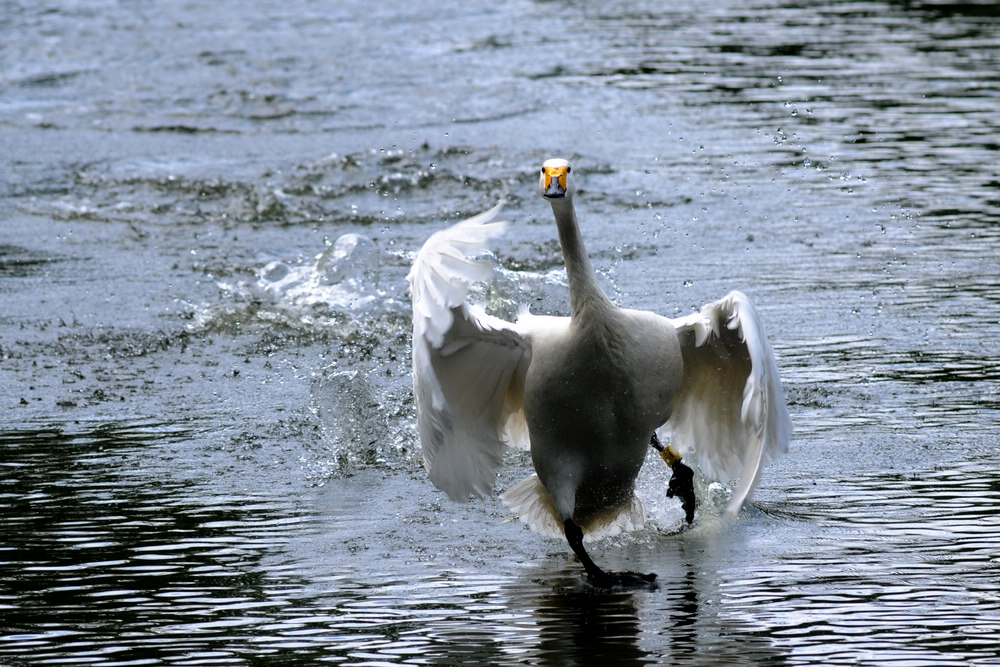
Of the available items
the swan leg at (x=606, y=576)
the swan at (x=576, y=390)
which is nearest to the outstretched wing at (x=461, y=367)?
the swan at (x=576, y=390)

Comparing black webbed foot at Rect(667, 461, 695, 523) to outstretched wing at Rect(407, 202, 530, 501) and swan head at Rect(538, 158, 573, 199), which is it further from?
swan head at Rect(538, 158, 573, 199)

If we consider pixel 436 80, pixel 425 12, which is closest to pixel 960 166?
pixel 436 80

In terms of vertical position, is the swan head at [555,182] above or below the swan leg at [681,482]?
above

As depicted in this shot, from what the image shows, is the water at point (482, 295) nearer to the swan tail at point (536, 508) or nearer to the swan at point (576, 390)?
the swan tail at point (536, 508)

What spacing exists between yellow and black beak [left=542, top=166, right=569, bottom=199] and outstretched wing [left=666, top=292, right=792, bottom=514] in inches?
31.8

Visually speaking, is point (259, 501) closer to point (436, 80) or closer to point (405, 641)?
point (405, 641)

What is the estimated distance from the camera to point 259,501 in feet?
23.2

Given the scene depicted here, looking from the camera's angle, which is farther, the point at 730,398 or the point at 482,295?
the point at 482,295

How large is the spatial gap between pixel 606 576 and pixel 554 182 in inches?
64.3

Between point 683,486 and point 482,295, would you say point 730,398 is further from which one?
point 482,295

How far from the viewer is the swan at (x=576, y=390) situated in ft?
19.0

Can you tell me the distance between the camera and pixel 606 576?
6.01m

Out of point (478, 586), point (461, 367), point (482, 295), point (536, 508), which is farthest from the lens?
point (482, 295)

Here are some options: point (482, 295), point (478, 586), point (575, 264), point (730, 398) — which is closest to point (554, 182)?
point (575, 264)
